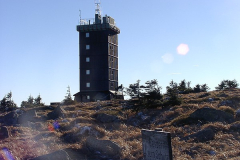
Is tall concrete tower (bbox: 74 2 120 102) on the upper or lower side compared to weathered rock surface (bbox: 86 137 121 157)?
upper

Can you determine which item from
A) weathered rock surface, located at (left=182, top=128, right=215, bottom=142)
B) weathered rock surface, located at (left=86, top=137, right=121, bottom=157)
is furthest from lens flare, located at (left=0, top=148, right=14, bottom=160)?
weathered rock surface, located at (left=182, top=128, right=215, bottom=142)

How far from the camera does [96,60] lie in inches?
2219

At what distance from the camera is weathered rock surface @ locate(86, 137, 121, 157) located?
570 inches

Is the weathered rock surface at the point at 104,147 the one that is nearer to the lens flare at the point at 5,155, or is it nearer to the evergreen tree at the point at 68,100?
the lens flare at the point at 5,155

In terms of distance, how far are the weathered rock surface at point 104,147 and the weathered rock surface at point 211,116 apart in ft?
21.6

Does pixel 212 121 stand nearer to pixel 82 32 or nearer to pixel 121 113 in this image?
pixel 121 113

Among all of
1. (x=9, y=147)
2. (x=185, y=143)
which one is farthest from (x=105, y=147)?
(x=9, y=147)

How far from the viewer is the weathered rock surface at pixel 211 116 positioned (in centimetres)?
Result: 1827

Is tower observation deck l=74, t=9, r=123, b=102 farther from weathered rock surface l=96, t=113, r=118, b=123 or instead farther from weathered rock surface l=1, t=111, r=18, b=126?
weathered rock surface l=96, t=113, r=118, b=123

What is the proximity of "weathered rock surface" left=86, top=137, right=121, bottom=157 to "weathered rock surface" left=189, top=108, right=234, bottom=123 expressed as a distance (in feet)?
21.6

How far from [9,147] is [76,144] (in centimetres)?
345

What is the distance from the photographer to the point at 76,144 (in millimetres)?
16141

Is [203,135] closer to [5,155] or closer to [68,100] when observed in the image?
[5,155]

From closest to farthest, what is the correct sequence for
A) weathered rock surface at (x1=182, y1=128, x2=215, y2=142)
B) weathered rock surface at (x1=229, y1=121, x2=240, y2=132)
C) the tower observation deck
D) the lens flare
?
the lens flare → weathered rock surface at (x1=182, y1=128, x2=215, y2=142) → weathered rock surface at (x1=229, y1=121, x2=240, y2=132) → the tower observation deck
